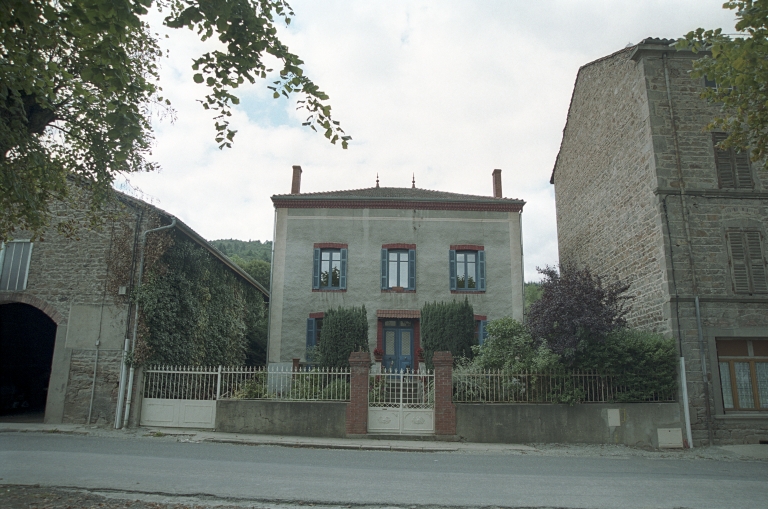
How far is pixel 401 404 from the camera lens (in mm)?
13469

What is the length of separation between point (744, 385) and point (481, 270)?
8.92 meters

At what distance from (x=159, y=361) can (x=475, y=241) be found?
37.1 feet

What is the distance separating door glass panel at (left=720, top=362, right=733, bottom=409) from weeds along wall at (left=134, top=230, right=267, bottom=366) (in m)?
14.0

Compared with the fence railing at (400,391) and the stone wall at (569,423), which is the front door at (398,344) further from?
the stone wall at (569,423)

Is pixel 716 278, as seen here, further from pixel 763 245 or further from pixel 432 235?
pixel 432 235

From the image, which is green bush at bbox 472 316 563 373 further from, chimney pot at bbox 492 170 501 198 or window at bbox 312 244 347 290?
chimney pot at bbox 492 170 501 198

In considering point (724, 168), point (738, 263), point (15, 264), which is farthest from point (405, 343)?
point (15, 264)

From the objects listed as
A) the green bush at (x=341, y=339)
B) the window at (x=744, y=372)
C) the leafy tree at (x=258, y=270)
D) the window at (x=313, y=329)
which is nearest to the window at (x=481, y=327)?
the green bush at (x=341, y=339)

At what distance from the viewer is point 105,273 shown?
15406 millimetres

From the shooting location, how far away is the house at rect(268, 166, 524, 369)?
20.1 m

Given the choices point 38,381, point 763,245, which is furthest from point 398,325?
point 38,381

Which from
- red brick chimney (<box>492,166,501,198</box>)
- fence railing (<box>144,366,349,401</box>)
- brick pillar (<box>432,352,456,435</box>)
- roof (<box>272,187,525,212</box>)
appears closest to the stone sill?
brick pillar (<box>432,352,456,435</box>)

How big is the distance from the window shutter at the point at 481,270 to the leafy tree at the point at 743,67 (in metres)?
10.6

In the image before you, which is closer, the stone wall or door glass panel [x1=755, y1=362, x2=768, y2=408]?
the stone wall
